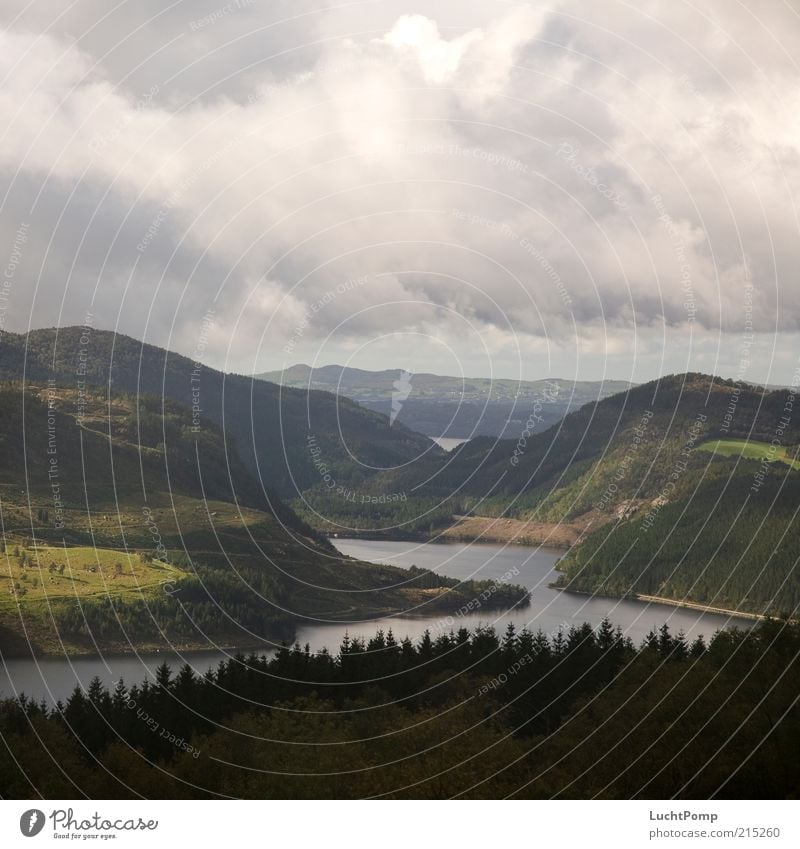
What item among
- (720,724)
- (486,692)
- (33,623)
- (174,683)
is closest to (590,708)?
(486,692)

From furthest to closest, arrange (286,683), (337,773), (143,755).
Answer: (286,683) → (143,755) → (337,773)

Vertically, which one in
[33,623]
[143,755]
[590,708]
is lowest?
[33,623]

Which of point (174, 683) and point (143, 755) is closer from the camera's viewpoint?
point (143, 755)

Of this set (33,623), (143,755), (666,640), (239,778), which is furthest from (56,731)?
(33,623)

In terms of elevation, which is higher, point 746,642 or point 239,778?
point 746,642
